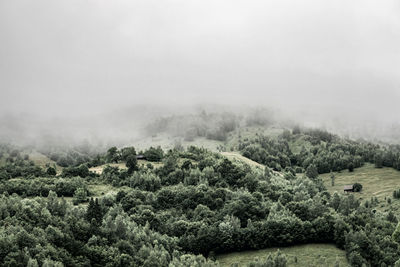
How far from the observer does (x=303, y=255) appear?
140875 millimetres

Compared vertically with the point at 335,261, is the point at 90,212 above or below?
above

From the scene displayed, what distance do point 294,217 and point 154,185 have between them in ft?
175

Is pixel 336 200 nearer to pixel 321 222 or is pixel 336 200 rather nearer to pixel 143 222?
pixel 321 222

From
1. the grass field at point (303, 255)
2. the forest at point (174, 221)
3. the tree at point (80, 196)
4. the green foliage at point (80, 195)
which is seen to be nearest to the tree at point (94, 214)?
the forest at point (174, 221)

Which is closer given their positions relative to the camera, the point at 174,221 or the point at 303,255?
the point at 303,255

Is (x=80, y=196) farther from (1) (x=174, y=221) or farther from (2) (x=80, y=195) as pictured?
(1) (x=174, y=221)

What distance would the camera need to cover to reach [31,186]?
176 m

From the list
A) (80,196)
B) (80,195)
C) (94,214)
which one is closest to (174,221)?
(94,214)

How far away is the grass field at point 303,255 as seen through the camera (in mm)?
136125

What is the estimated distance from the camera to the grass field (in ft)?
447

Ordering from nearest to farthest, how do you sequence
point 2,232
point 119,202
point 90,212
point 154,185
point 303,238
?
1. point 2,232
2. point 90,212
3. point 303,238
4. point 119,202
5. point 154,185

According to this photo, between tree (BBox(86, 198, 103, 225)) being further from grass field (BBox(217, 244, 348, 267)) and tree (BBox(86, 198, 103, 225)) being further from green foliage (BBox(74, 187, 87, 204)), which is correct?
grass field (BBox(217, 244, 348, 267))

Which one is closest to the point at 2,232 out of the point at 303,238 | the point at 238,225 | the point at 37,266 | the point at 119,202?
the point at 37,266

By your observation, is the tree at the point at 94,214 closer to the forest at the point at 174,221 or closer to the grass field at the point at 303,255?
the forest at the point at 174,221
